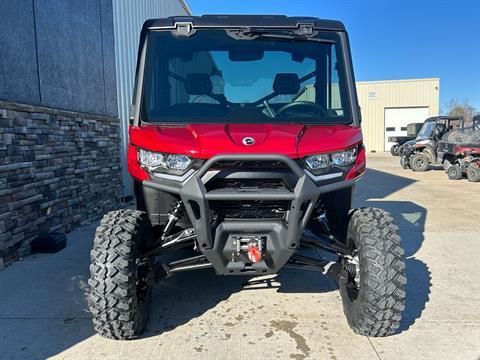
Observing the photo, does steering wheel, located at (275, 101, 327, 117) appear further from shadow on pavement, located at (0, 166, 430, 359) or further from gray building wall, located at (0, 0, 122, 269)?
gray building wall, located at (0, 0, 122, 269)

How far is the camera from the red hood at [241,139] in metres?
2.75

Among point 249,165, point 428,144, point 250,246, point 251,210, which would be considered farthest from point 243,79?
point 428,144

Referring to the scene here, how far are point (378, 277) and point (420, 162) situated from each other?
15469 mm

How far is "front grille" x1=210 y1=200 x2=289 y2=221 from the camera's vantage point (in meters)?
2.88

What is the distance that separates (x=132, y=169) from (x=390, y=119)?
32.2 meters

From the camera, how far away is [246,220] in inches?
112

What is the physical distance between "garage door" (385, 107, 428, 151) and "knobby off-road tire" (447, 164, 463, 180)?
18868mm

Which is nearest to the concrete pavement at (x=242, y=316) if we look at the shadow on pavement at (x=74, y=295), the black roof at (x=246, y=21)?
the shadow on pavement at (x=74, y=295)

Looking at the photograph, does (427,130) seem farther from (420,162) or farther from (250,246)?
(250,246)

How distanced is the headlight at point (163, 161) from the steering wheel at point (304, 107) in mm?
980

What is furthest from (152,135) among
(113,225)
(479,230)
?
(479,230)

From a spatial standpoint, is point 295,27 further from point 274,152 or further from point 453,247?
point 453,247

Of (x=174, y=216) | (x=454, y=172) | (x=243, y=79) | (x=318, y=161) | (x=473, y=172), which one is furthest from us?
(x=454, y=172)

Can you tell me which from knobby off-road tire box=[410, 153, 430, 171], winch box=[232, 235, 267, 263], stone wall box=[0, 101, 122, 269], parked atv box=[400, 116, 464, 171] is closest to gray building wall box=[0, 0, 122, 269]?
stone wall box=[0, 101, 122, 269]
